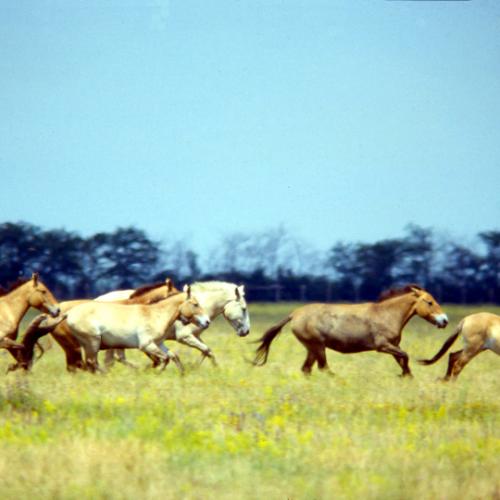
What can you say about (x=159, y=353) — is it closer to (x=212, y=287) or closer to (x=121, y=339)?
(x=121, y=339)

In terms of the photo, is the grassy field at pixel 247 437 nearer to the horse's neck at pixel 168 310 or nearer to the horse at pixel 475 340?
the horse at pixel 475 340

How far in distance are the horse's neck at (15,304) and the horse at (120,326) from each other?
718mm

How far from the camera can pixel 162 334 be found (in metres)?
15.1

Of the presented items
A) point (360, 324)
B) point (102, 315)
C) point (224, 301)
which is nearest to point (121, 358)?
point (102, 315)

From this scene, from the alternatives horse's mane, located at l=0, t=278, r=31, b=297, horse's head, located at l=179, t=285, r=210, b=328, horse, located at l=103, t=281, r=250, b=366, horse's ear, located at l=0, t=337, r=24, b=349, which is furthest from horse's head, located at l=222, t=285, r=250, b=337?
horse's ear, located at l=0, t=337, r=24, b=349

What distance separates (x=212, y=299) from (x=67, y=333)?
2911mm

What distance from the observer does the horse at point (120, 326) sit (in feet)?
49.3

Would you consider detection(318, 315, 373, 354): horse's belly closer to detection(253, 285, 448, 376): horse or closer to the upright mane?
detection(253, 285, 448, 376): horse

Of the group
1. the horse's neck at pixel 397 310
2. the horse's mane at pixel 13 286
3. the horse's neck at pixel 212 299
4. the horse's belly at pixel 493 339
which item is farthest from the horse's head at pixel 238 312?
the horse's belly at pixel 493 339

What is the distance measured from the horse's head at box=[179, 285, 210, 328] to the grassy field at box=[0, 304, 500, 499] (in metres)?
1.02

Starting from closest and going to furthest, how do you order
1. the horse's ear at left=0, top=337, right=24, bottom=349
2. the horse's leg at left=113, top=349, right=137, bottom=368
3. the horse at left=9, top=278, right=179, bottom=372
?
1. the horse's ear at left=0, top=337, right=24, bottom=349
2. the horse at left=9, top=278, right=179, bottom=372
3. the horse's leg at left=113, top=349, right=137, bottom=368

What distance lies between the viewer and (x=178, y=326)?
16562mm

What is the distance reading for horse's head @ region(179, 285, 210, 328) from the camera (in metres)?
15.5

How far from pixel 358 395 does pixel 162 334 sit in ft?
12.6
